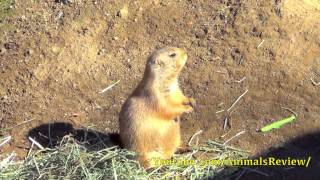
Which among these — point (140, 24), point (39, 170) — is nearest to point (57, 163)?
point (39, 170)

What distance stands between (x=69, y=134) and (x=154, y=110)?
103 centimetres

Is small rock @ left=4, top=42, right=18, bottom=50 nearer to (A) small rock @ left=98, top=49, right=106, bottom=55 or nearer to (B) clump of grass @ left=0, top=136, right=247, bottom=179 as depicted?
(A) small rock @ left=98, top=49, right=106, bottom=55

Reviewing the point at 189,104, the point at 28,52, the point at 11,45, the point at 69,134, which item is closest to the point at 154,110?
the point at 189,104

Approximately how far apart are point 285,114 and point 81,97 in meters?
2.03

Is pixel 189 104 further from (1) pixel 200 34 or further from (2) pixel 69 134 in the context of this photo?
(1) pixel 200 34

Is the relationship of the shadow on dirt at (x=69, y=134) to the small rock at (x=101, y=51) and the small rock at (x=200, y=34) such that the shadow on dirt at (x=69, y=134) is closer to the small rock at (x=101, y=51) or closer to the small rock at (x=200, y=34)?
the small rock at (x=101, y=51)

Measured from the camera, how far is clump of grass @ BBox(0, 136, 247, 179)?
525cm

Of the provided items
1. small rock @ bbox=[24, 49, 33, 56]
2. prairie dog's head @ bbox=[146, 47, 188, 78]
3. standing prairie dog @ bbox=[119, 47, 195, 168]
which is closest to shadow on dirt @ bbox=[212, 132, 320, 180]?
standing prairie dog @ bbox=[119, 47, 195, 168]

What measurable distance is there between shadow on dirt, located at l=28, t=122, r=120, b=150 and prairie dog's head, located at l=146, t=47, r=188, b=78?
2.62ft

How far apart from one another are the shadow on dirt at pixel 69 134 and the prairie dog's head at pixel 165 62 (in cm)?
80

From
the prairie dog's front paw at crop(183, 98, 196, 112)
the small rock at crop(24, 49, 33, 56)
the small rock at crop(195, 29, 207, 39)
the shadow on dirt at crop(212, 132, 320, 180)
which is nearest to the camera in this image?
the shadow on dirt at crop(212, 132, 320, 180)

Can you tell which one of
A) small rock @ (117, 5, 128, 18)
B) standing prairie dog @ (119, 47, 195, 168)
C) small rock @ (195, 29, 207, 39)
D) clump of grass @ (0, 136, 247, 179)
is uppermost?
small rock @ (117, 5, 128, 18)

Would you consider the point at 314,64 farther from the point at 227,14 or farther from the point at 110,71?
the point at 110,71

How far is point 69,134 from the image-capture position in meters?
5.84
